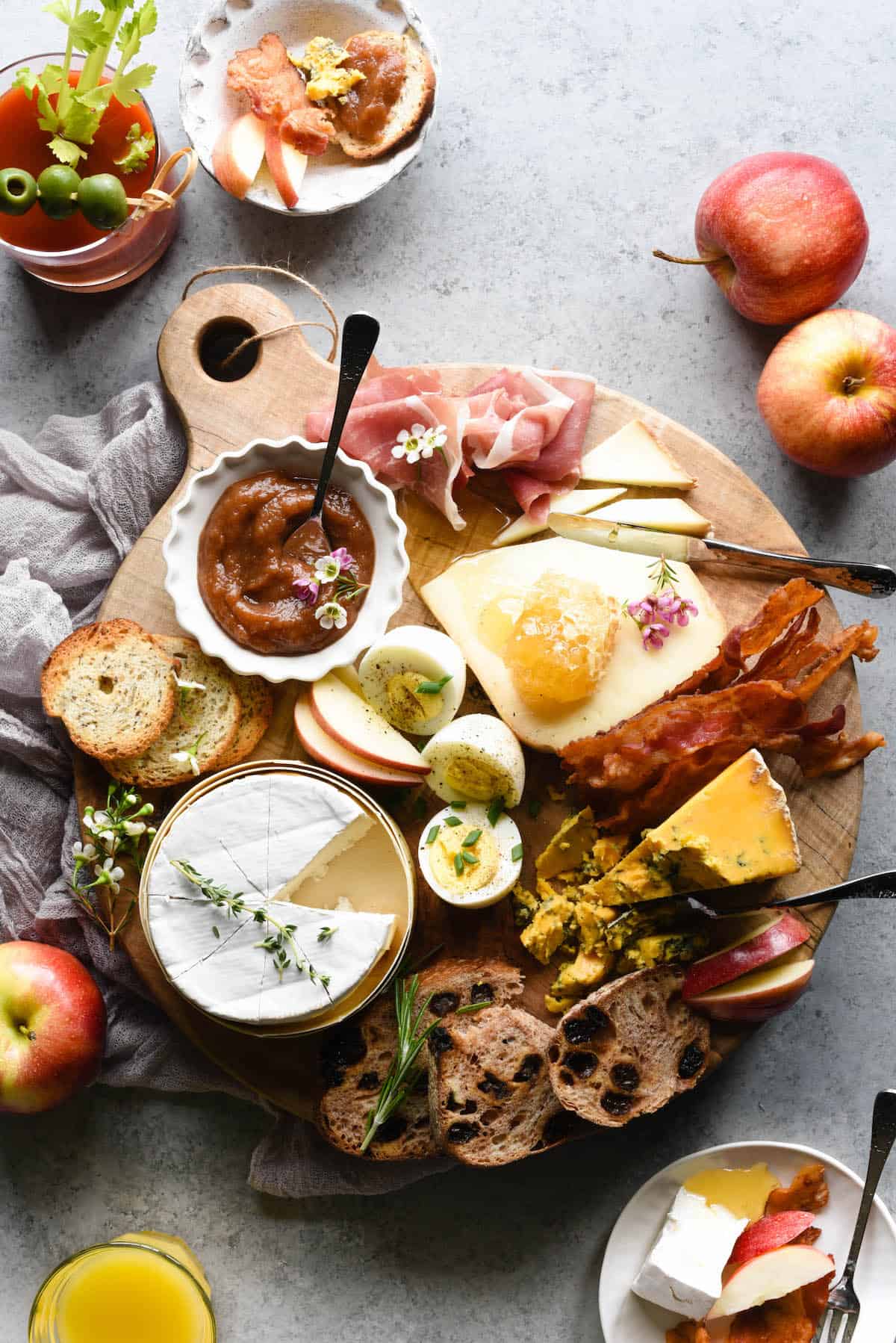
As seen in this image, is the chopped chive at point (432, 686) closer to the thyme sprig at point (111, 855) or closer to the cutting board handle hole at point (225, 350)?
the thyme sprig at point (111, 855)

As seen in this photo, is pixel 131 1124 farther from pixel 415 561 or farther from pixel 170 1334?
pixel 415 561

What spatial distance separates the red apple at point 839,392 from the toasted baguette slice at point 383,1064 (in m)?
1.89

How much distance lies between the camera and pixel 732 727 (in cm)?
321

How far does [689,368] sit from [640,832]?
1.60m

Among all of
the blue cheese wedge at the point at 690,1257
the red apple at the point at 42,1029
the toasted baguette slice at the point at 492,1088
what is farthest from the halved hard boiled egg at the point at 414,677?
the blue cheese wedge at the point at 690,1257

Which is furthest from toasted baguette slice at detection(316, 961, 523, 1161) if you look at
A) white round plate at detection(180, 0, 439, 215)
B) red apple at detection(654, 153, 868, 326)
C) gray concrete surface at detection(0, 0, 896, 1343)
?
white round plate at detection(180, 0, 439, 215)

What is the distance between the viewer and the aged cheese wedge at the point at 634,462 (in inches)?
135

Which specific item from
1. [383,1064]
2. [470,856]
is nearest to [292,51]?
[470,856]

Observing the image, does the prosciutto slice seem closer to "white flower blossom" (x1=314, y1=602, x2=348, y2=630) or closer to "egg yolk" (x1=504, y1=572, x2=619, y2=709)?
"egg yolk" (x1=504, y1=572, x2=619, y2=709)

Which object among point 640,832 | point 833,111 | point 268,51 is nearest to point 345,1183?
point 640,832

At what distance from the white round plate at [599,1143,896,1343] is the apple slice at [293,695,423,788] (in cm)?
139

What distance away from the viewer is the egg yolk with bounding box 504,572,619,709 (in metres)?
3.22

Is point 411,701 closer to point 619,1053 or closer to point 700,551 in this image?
point 700,551

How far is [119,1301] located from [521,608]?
7.69 ft
